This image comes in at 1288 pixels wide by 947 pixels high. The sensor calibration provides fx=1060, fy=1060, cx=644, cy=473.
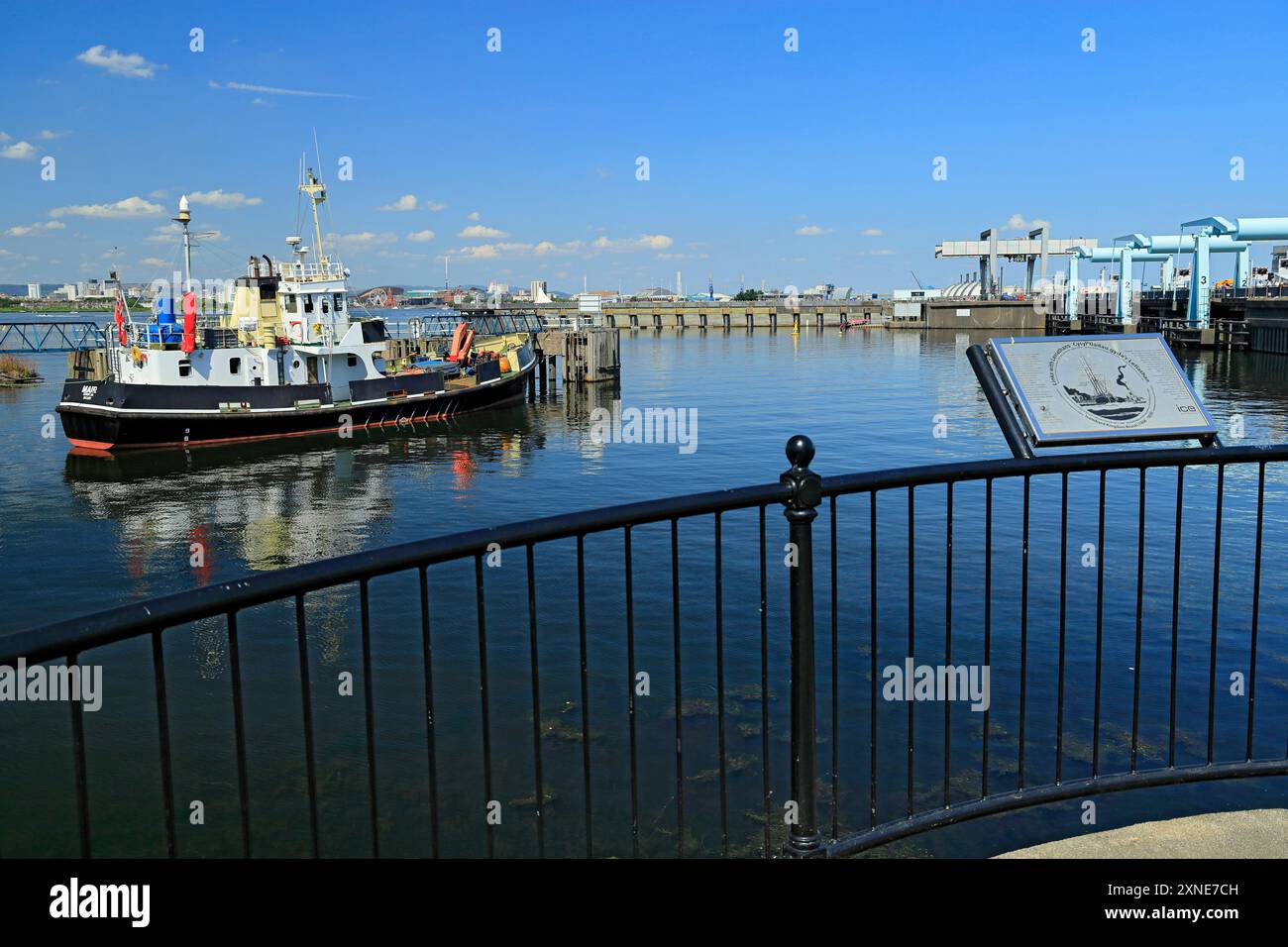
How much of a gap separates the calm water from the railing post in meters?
0.32

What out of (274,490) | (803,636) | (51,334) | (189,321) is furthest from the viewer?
(51,334)

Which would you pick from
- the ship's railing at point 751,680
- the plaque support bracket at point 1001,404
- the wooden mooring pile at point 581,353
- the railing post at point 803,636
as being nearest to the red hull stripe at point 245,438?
the wooden mooring pile at point 581,353

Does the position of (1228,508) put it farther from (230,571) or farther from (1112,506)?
(230,571)

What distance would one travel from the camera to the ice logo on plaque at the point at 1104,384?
15.2 feet

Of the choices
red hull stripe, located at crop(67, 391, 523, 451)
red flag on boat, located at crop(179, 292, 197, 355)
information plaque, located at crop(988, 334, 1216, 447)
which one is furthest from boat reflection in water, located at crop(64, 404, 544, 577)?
information plaque, located at crop(988, 334, 1216, 447)

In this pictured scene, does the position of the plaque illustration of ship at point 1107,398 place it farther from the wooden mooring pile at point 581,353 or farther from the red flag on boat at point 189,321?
the wooden mooring pile at point 581,353

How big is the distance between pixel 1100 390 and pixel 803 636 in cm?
204

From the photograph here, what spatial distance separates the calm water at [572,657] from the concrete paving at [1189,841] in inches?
45.2

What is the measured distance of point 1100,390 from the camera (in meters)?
4.70

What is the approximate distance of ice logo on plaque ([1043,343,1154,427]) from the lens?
462cm

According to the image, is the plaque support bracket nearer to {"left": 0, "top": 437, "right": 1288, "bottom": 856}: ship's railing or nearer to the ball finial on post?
{"left": 0, "top": 437, "right": 1288, "bottom": 856}: ship's railing

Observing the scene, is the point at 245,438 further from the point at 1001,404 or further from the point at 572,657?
the point at 1001,404

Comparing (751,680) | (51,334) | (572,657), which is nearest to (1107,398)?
(751,680)

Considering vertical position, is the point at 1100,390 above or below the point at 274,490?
above
